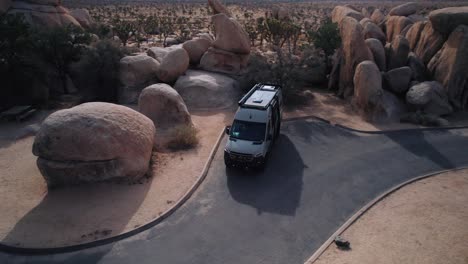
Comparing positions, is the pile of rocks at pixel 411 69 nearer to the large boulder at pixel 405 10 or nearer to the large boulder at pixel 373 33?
the large boulder at pixel 373 33

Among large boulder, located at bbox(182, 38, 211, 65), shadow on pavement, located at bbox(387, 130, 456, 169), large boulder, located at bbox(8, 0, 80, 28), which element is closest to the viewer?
shadow on pavement, located at bbox(387, 130, 456, 169)

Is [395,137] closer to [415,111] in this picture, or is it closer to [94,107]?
[415,111]

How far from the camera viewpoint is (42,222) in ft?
42.7

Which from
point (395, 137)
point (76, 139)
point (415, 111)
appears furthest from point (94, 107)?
point (415, 111)

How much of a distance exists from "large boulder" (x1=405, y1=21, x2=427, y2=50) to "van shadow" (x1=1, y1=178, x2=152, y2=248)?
85.4 feet

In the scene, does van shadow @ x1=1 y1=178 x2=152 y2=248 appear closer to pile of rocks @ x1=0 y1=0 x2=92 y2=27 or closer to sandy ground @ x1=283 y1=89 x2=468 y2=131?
sandy ground @ x1=283 y1=89 x2=468 y2=131

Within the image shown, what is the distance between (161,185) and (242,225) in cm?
461

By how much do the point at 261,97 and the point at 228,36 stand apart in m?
12.2

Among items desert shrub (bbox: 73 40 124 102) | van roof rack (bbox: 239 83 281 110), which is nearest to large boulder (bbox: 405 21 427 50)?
van roof rack (bbox: 239 83 281 110)

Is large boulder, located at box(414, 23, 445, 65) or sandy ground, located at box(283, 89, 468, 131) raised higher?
large boulder, located at box(414, 23, 445, 65)

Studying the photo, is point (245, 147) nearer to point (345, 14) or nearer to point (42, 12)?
point (345, 14)

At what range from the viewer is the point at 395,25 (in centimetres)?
3306

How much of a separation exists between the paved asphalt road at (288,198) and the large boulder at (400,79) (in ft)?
Answer: 15.9

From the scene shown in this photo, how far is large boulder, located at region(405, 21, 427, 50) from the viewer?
28719 millimetres
